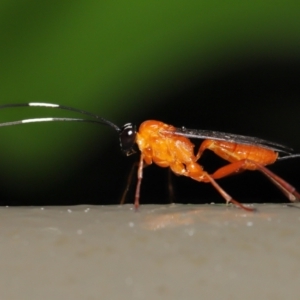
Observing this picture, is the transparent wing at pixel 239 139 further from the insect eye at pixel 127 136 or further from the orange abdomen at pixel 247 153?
the insect eye at pixel 127 136

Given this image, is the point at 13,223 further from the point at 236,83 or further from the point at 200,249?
the point at 236,83

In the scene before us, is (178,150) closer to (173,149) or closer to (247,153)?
(173,149)

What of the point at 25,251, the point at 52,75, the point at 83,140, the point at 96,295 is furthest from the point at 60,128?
the point at 96,295

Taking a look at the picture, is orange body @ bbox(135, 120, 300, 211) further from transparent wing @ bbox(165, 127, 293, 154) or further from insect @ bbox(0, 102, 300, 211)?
transparent wing @ bbox(165, 127, 293, 154)

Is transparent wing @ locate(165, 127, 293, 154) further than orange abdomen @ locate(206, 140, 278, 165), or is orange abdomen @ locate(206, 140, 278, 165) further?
orange abdomen @ locate(206, 140, 278, 165)

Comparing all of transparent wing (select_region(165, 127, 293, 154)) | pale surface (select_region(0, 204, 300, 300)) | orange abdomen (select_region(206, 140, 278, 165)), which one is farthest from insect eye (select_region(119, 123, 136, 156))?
pale surface (select_region(0, 204, 300, 300))

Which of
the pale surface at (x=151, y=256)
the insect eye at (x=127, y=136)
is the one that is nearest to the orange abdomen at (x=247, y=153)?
the insect eye at (x=127, y=136)

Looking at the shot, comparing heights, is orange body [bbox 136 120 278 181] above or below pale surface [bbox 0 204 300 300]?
below

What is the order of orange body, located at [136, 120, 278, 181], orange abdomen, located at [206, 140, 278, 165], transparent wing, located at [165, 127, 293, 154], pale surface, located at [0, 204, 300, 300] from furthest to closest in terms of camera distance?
orange body, located at [136, 120, 278, 181], orange abdomen, located at [206, 140, 278, 165], transparent wing, located at [165, 127, 293, 154], pale surface, located at [0, 204, 300, 300]
